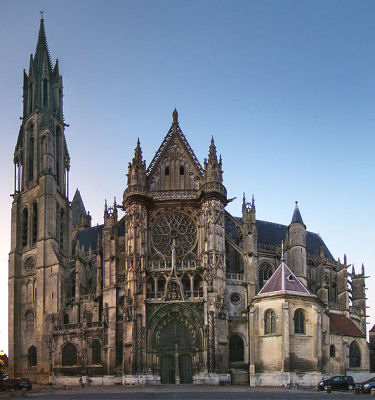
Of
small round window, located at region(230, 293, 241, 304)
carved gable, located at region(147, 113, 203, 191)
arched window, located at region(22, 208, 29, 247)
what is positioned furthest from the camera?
arched window, located at region(22, 208, 29, 247)

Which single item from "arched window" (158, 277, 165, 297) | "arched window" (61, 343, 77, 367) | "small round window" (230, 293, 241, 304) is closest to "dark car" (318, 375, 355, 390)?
"small round window" (230, 293, 241, 304)

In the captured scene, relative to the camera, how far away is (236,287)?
5456 centimetres

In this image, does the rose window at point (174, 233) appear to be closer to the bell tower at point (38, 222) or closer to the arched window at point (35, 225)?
the bell tower at point (38, 222)

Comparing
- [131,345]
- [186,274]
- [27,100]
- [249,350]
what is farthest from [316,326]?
[27,100]

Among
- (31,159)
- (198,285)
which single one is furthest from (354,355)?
(31,159)

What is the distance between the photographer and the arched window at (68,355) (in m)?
55.9

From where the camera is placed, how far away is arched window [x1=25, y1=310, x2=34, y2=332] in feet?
201

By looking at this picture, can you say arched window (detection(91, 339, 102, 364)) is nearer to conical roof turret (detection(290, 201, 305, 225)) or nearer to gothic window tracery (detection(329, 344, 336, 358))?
gothic window tracery (detection(329, 344, 336, 358))

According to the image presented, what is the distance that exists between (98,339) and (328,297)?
24.9 metres

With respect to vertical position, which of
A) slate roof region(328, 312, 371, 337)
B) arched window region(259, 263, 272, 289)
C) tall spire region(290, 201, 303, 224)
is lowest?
slate roof region(328, 312, 371, 337)

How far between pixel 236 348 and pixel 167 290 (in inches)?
291

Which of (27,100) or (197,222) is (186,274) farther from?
(27,100)

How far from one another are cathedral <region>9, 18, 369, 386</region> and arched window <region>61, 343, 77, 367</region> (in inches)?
3.4

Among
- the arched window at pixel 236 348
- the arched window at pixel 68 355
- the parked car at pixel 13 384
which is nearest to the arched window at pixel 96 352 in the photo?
the arched window at pixel 68 355
